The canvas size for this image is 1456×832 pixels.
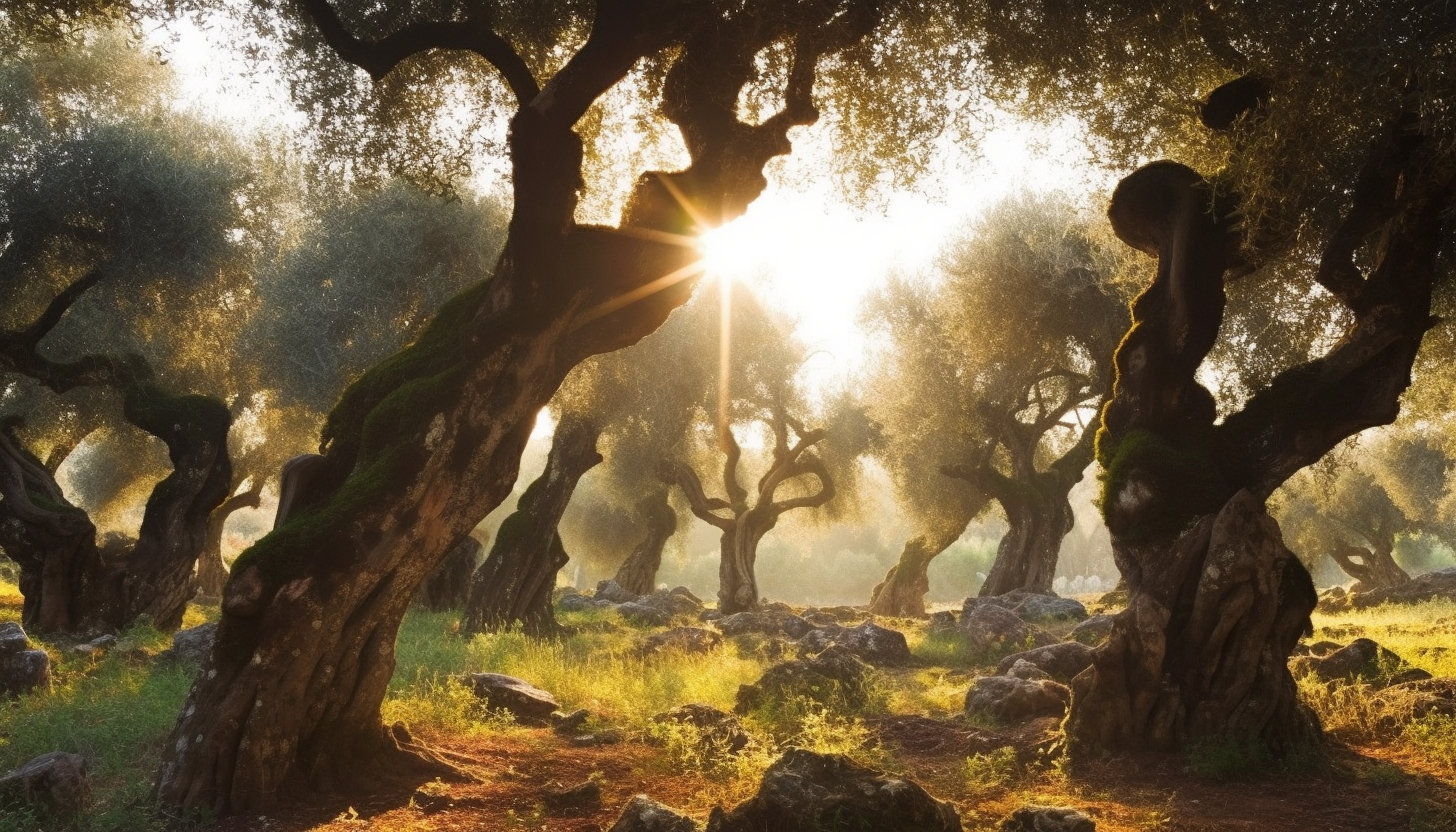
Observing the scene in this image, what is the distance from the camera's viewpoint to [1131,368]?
10.0m

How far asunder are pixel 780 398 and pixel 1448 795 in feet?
72.6

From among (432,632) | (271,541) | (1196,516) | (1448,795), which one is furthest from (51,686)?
(1448,795)

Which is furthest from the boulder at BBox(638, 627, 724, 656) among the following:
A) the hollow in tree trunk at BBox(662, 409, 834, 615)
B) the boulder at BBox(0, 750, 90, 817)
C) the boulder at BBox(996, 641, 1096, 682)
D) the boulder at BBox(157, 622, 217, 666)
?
the hollow in tree trunk at BBox(662, 409, 834, 615)

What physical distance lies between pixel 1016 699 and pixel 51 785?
8898 mm

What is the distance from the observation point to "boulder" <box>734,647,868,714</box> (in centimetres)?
1138

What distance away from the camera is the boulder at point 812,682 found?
37.3 ft

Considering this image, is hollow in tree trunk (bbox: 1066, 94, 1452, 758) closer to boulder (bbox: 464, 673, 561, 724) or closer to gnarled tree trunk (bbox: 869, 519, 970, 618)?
boulder (bbox: 464, 673, 561, 724)

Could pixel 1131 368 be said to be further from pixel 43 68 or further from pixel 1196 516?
pixel 43 68

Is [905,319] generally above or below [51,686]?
above

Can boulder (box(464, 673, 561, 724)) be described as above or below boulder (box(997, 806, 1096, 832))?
below

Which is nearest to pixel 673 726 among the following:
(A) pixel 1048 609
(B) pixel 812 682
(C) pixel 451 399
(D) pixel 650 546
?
(B) pixel 812 682

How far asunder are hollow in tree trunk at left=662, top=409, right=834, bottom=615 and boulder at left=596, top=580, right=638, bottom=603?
14.3ft

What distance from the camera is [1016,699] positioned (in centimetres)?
1066

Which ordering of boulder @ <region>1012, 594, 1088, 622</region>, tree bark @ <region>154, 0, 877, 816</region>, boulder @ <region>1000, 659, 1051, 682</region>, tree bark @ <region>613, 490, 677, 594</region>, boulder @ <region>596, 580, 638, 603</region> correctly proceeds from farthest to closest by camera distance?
tree bark @ <region>613, 490, 677, 594</region> → boulder @ <region>596, 580, 638, 603</region> → boulder @ <region>1012, 594, 1088, 622</region> → boulder @ <region>1000, 659, 1051, 682</region> → tree bark @ <region>154, 0, 877, 816</region>
